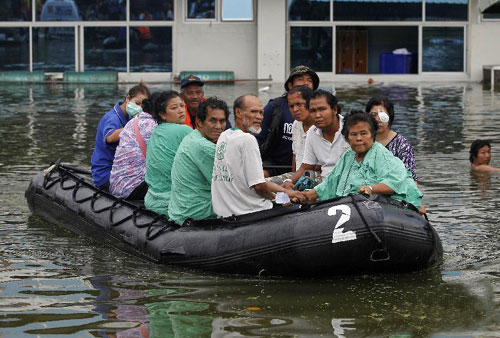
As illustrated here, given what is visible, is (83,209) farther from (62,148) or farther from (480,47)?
(480,47)

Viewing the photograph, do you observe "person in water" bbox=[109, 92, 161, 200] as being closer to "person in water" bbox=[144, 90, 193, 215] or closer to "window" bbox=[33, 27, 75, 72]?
"person in water" bbox=[144, 90, 193, 215]

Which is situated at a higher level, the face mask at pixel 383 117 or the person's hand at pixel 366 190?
the face mask at pixel 383 117

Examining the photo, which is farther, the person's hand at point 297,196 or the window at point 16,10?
the window at point 16,10

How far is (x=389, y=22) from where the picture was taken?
32.8 metres

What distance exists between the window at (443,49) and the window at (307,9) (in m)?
3.20

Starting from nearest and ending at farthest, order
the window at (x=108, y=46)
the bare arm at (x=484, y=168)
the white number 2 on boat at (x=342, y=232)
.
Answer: the white number 2 on boat at (x=342, y=232) → the bare arm at (x=484, y=168) → the window at (x=108, y=46)

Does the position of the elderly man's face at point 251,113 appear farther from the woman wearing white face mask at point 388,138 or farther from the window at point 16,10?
the window at point 16,10

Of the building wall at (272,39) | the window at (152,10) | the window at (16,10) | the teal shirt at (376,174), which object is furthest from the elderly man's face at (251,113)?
the window at (16,10)

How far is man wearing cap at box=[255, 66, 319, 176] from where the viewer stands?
35.7 feet

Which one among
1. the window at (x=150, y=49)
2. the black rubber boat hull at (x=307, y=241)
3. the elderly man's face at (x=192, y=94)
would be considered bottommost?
the black rubber boat hull at (x=307, y=241)

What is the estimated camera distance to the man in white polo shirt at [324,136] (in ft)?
30.6

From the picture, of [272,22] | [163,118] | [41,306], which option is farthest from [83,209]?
[272,22]

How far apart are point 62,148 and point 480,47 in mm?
18555

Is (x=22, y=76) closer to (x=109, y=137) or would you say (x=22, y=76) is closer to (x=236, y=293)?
(x=109, y=137)
